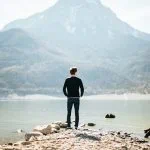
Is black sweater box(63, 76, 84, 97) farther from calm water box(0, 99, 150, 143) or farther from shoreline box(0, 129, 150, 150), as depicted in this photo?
calm water box(0, 99, 150, 143)

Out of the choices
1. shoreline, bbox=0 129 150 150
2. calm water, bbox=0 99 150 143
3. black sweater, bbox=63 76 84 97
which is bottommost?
calm water, bbox=0 99 150 143

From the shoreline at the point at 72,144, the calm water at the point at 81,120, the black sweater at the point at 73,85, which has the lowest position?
the calm water at the point at 81,120

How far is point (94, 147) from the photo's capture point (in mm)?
17016

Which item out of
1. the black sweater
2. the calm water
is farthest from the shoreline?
the calm water

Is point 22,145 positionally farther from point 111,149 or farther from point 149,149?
point 149,149

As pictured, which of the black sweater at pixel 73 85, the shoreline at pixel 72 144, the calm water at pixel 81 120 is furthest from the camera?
the calm water at pixel 81 120

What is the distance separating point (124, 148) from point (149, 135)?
1709 centimetres

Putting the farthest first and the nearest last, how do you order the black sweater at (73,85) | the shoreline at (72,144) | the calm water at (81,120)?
the calm water at (81,120) → the black sweater at (73,85) → the shoreline at (72,144)

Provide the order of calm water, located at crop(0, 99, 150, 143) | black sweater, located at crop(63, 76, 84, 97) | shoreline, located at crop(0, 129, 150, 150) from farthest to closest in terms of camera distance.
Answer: calm water, located at crop(0, 99, 150, 143), black sweater, located at crop(63, 76, 84, 97), shoreline, located at crop(0, 129, 150, 150)

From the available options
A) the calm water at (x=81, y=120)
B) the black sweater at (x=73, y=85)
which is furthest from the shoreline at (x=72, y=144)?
the calm water at (x=81, y=120)

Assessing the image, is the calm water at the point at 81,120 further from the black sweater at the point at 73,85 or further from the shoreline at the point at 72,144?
the shoreline at the point at 72,144

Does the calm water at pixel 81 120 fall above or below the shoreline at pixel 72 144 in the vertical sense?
below

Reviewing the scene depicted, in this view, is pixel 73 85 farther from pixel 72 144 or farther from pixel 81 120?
pixel 81 120

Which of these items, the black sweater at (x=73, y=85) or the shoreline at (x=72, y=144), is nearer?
the shoreline at (x=72, y=144)
